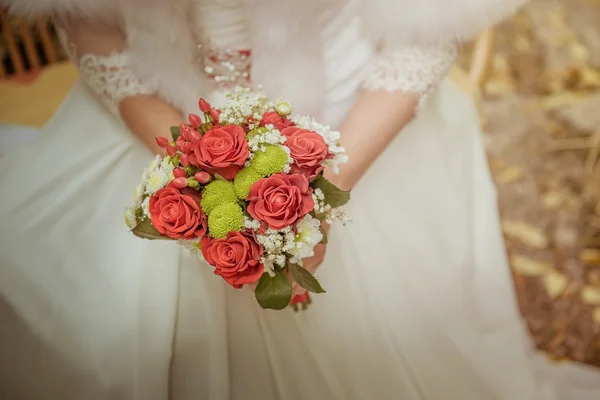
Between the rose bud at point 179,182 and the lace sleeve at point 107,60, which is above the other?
the lace sleeve at point 107,60

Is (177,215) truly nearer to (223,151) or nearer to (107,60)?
(223,151)

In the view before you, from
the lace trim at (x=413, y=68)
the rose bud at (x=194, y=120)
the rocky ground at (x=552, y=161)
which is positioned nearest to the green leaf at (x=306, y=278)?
the rose bud at (x=194, y=120)

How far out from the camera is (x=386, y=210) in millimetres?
1013

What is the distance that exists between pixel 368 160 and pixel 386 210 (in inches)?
5.1

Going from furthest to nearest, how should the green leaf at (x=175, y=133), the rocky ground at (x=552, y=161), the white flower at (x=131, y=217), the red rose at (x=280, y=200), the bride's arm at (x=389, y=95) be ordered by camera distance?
1. the rocky ground at (x=552, y=161)
2. the bride's arm at (x=389, y=95)
3. the green leaf at (x=175, y=133)
4. the white flower at (x=131, y=217)
5. the red rose at (x=280, y=200)

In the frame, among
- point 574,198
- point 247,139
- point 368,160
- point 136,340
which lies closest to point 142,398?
point 136,340

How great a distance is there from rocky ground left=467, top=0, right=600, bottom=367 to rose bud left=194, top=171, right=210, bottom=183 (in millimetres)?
1207

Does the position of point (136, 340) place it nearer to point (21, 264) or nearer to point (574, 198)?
point (21, 264)

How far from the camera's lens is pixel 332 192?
69 cm

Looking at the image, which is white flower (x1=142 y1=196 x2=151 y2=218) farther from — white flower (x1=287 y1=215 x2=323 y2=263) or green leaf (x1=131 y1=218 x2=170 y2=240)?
white flower (x1=287 y1=215 x2=323 y2=263)

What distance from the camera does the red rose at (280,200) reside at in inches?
23.6

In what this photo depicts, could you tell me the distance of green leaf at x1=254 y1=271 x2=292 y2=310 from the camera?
0.66 meters

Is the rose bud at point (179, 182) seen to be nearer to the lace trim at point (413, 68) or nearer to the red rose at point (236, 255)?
the red rose at point (236, 255)

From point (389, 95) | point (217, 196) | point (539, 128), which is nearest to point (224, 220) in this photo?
point (217, 196)
